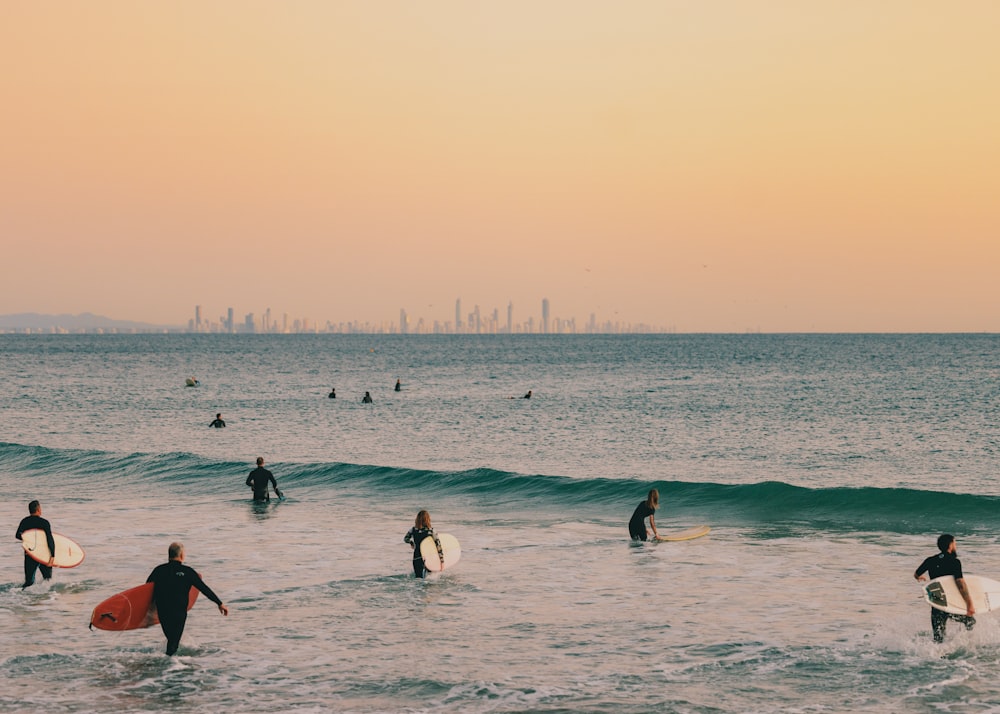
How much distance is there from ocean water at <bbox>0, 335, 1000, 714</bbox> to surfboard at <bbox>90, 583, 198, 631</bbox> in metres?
0.48

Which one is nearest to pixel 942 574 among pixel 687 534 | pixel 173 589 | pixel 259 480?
pixel 687 534

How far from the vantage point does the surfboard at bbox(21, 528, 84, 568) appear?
60.2 feet

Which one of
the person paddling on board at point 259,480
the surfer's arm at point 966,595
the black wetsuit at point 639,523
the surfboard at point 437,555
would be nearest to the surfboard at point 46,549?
the surfboard at point 437,555

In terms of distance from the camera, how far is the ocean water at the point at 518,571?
13.4 meters

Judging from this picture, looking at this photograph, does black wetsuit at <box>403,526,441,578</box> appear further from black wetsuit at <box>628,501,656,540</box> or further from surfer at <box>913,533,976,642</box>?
surfer at <box>913,533,976,642</box>

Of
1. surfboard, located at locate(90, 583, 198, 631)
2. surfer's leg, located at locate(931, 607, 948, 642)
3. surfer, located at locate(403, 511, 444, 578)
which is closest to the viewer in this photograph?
surfboard, located at locate(90, 583, 198, 631)

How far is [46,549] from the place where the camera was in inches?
732

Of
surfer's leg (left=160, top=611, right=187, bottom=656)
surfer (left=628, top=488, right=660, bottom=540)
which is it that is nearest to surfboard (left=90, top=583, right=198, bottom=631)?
surfer's leg (left=160, top=611, right=187, bottom=656)

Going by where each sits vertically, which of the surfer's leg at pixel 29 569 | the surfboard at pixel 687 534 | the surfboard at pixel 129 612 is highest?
the surfboard at pixel 129 612

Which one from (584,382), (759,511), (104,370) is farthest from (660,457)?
(104,370)

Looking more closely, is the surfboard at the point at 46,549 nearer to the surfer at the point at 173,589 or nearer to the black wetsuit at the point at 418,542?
the surfer at the point at 173,589

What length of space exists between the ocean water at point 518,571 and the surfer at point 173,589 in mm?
674

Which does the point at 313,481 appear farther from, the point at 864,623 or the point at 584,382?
the point at 584,382

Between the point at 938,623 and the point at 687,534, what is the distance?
413 inches
